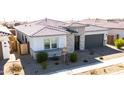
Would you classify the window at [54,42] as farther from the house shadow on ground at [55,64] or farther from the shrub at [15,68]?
the shrub at [15,68]

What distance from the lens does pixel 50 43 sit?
55.6 feet

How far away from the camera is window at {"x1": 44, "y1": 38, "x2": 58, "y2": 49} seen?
16750mm

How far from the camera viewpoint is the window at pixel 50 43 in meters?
16.8

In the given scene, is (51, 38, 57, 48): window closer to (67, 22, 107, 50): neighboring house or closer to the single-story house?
the single-story house

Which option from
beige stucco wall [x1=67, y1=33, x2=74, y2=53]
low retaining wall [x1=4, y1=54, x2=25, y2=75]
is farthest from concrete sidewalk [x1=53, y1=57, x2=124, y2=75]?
beige stucco wall [x1=67, y1=33, x2=74, y2=53]

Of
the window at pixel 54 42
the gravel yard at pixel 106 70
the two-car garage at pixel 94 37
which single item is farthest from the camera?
the two-car garage at pixel 94 37

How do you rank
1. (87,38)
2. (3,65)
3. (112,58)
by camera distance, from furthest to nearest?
(87,38), (112,58), (3,65)

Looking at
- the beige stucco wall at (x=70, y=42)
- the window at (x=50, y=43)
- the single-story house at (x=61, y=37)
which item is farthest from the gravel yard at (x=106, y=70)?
the beige stucco wall at (x=70, y=42)

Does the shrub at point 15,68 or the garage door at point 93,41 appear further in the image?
the garage door at point 93,41

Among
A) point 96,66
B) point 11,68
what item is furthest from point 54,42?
point 11,68
